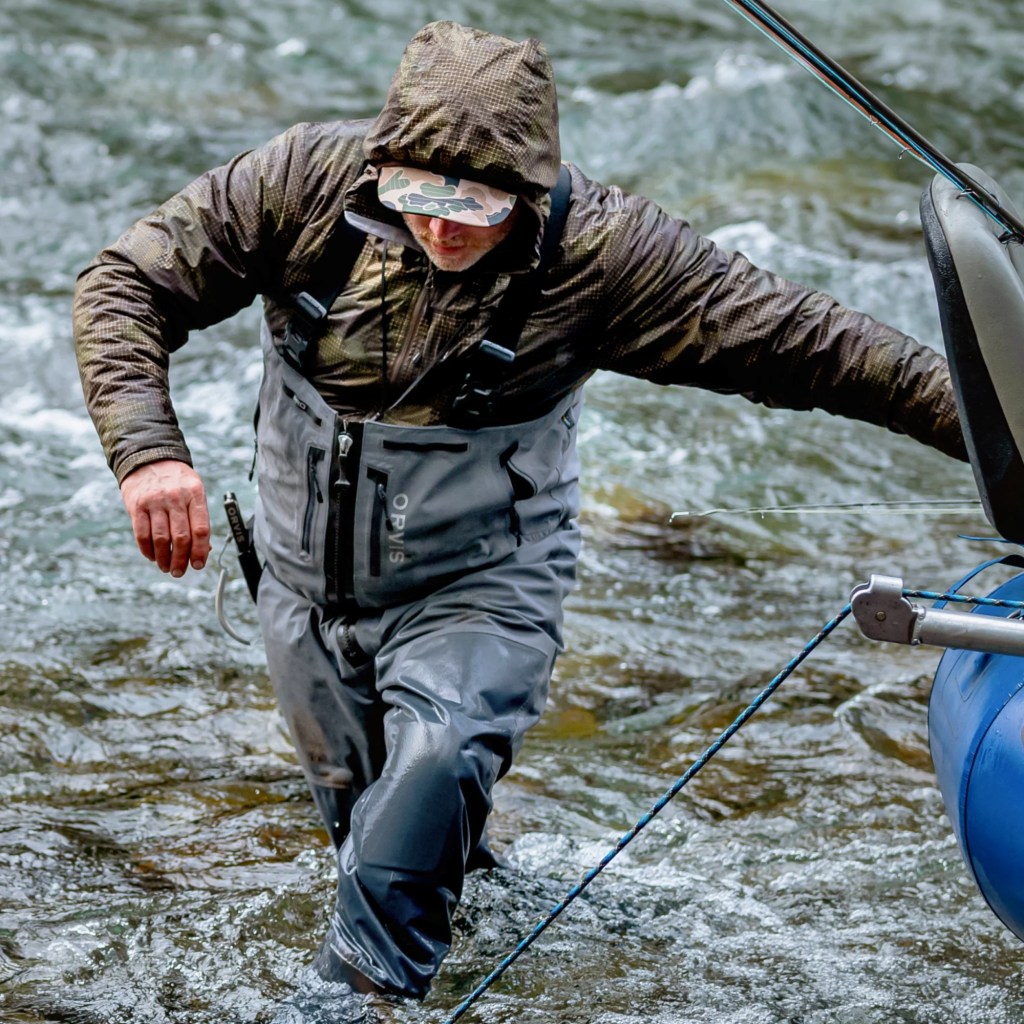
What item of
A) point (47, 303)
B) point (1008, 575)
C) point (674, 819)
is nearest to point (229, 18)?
point (47, 303)

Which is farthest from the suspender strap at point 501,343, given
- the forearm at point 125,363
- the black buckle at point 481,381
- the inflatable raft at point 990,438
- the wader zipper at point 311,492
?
the inflatable raft at point 990,438

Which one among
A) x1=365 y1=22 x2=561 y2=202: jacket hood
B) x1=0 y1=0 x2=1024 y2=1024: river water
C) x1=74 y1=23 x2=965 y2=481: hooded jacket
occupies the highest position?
x1=365 y1=22 x2=561 y2=202: jacket hood

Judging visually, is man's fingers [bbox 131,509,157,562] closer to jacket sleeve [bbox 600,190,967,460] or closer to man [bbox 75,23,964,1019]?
man [bbox 75,23,964,1019]

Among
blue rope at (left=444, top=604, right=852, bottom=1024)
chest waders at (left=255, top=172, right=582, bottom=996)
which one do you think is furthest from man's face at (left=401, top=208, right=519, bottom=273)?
blue rope at (left=444, top=604, right=852, bottom=1024)

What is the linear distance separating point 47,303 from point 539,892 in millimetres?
5875

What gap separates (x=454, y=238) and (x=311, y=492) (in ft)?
2.04

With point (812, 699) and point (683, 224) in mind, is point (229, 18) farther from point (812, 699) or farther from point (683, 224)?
point (683, 224)

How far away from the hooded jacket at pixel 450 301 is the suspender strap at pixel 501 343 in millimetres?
23

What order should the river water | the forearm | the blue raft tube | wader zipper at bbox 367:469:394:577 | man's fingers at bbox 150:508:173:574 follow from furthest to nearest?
the river water, wader zipper at bbox 367:469:394:577, the forearm, man's fingers at bbox 150:508:173:574, the blue raft tube

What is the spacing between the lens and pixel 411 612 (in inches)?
129

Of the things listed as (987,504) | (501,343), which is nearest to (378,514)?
(501,343)

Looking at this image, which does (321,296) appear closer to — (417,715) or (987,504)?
(417,715)

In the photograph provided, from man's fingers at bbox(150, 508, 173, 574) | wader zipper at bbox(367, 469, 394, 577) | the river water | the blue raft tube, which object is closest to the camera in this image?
the blue raft tube

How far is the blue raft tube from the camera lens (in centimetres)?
266
